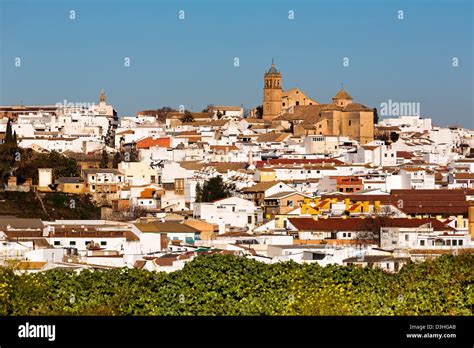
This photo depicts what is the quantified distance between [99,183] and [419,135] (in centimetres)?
2841

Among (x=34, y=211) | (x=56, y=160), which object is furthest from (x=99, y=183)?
(x=34, y=211)

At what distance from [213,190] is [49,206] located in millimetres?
6018

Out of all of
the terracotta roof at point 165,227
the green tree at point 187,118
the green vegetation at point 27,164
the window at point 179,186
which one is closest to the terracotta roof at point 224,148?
the green vegetation at point 27,164

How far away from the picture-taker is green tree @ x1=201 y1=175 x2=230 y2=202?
47281 millimetres

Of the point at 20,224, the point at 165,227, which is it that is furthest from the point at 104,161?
the point at 20,224

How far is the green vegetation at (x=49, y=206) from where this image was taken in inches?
1690

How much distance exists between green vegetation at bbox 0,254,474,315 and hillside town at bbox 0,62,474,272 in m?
1.91

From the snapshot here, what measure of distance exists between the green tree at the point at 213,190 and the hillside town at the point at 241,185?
8 cm

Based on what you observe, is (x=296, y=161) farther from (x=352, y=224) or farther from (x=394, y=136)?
(x=352, y=224)

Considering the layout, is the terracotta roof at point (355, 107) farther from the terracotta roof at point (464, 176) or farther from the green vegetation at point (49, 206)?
the green vegetation at point (49, 206)

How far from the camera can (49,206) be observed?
147ft

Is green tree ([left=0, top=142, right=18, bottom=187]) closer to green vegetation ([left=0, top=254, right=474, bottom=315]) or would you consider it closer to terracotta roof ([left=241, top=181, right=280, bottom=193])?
terracotta roof ([left=241, top=181, right=280, bottom=193])

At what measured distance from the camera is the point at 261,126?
75.2 metres
